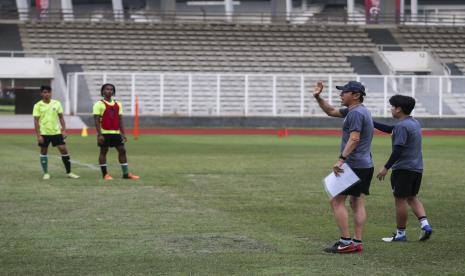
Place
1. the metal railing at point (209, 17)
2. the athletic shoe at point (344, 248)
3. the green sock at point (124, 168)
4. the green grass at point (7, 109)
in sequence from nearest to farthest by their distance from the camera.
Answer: the athletic shoe at point (344, 248) < the green sock at point (124, 168) < the green grass at point (7, 109) < the metal railing at point (209, 17)

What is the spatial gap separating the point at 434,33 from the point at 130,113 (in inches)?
868

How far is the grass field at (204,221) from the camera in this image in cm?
989

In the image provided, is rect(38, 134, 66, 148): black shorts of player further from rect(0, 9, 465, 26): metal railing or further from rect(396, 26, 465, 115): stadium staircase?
rect(396, 26, 465, 115): stadium staircase

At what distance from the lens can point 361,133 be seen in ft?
35.5

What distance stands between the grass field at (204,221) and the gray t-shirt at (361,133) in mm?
971

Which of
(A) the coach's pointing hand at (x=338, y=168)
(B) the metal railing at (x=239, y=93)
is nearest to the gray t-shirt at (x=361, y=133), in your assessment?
(A) the coach's pointing hand at (x=338, y=168)

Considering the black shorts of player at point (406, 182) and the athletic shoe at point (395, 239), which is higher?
the black shorts of player at point (406, 182)

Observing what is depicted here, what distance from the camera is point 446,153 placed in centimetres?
2884

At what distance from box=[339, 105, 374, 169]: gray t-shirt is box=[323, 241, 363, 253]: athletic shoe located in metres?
0.84

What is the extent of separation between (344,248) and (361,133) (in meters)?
1.25

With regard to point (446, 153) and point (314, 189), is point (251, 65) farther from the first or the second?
point (314, 189)

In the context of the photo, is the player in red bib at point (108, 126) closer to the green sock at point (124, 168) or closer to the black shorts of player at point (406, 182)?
the green sock at point (124, 168)

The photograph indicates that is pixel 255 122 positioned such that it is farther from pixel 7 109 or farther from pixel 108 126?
pixel 108 126

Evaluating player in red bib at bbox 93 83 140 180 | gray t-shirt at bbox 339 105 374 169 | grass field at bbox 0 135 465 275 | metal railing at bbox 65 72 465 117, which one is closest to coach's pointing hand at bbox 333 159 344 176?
gray t-shirt at bbox 339 105 374 169
